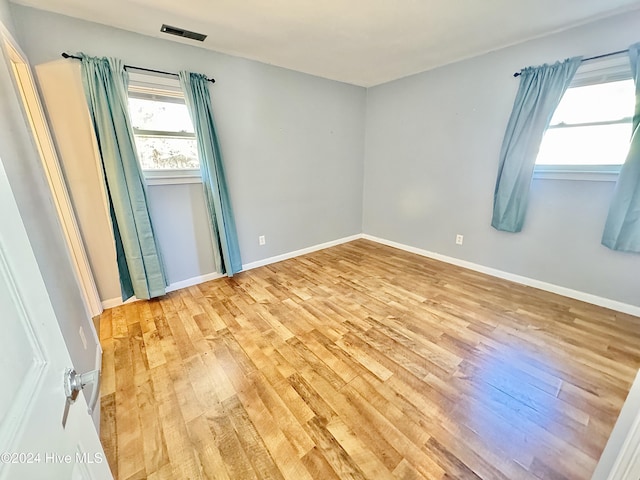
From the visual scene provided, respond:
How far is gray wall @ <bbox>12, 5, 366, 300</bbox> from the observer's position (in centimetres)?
212

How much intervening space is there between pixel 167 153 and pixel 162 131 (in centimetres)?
20

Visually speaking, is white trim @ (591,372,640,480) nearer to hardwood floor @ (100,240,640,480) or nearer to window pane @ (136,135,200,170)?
hardwood floor @ (100,240,640,480)

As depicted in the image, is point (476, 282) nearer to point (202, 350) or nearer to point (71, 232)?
point (202, 350)

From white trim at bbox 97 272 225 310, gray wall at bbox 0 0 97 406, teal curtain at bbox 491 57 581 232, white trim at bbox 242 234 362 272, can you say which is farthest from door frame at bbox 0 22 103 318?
teal curtain at bbox 491 57 581 232

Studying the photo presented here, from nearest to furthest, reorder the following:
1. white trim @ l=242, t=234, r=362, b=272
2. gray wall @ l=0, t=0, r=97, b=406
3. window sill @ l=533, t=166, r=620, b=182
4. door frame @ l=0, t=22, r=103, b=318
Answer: gray wall @ l=0, t=0, r=97, b=406
door frame @ l=0, t=22, r=103, b=318
window sill @ l=533, t=166, r=620, b=182
white trim @ l=242, t=234, r=362, b=272

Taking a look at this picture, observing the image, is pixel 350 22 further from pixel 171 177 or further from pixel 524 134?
pixel 171 177

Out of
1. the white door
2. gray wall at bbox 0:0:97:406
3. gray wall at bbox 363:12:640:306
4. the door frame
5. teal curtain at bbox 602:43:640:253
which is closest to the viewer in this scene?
the white door

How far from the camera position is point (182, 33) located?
7.48ft

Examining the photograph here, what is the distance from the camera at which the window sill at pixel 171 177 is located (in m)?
2.48

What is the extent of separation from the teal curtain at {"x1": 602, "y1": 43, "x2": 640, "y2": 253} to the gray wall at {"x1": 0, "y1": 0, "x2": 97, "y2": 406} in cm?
386

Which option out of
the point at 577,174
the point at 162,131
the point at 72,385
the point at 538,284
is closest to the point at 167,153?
the point at 162,131

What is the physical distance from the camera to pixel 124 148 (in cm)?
222

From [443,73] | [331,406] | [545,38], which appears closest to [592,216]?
[545,38]

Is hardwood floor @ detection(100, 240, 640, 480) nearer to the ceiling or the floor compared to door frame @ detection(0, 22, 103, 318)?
nearer to the floor
